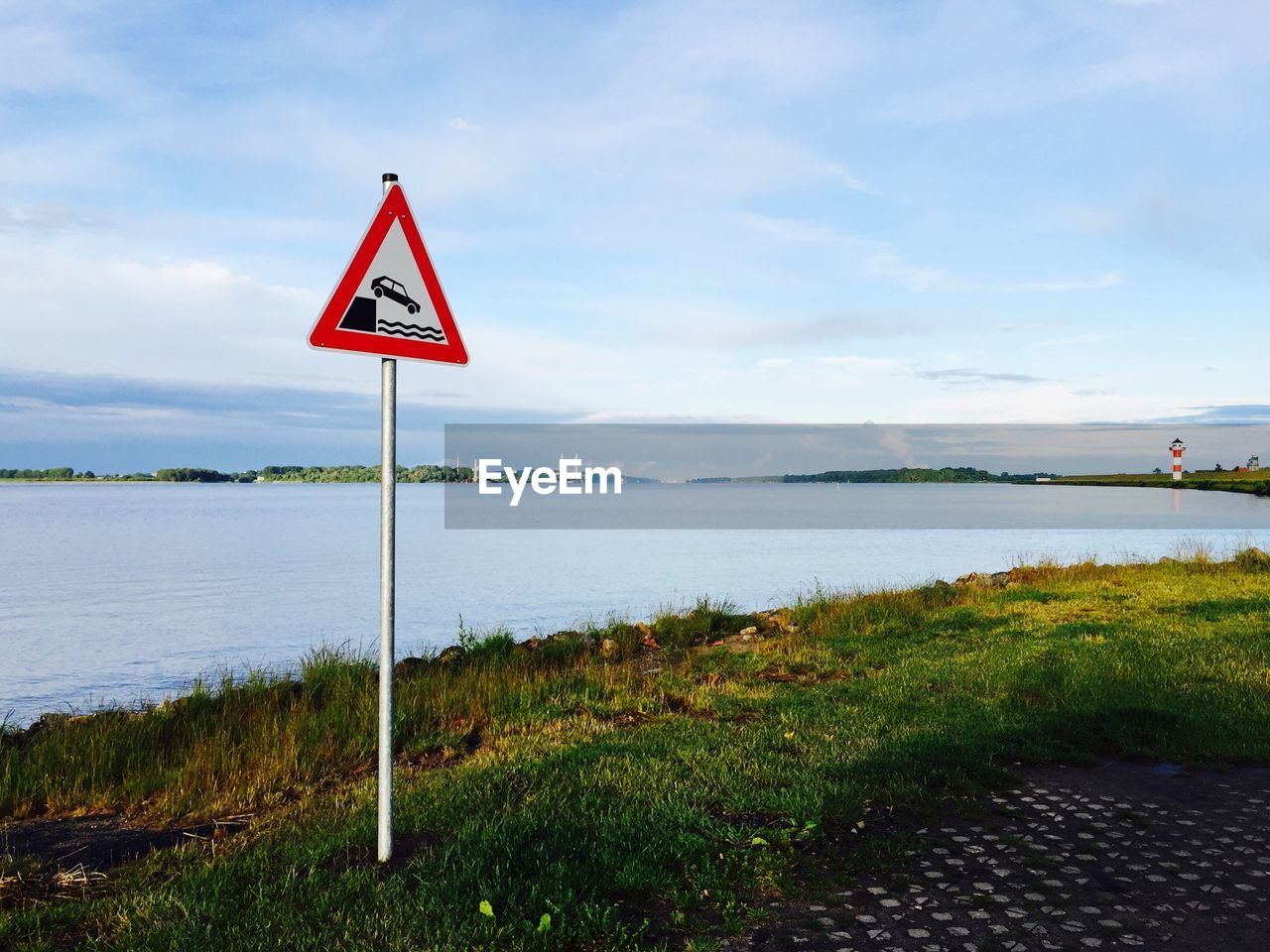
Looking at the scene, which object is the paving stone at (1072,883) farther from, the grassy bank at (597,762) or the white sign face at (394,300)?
the white sign face at (394,300)

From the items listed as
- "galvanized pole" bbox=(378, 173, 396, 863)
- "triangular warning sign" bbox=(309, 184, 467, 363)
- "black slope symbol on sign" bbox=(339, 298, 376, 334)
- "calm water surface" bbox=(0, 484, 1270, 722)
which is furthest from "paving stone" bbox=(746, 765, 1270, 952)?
"calm water surface" bbox=(0, 484, 1270, 722)

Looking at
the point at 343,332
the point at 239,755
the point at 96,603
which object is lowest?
the point at 96,603

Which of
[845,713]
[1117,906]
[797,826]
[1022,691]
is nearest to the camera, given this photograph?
[1117,906]

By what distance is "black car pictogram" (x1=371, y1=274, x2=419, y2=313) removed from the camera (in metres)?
5.04

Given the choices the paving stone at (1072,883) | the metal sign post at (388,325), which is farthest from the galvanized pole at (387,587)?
the paving stone at (1072,883)

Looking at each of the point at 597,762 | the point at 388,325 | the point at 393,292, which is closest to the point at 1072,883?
the point at 597,762

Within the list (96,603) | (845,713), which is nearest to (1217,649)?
(845,713)

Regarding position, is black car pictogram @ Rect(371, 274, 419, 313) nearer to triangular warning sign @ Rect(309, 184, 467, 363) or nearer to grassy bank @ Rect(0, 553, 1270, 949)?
triangular warning sign @ Rect(309, 184, 467, 363)

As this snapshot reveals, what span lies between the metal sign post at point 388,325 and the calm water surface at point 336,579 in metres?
11.7

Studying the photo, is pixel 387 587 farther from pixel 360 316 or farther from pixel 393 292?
pixel 393 292

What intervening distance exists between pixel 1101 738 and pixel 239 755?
8124mm

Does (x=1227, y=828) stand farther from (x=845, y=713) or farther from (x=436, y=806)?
(x=436, y=806)

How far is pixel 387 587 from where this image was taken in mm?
4984

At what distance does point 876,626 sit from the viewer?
13.9 metres
